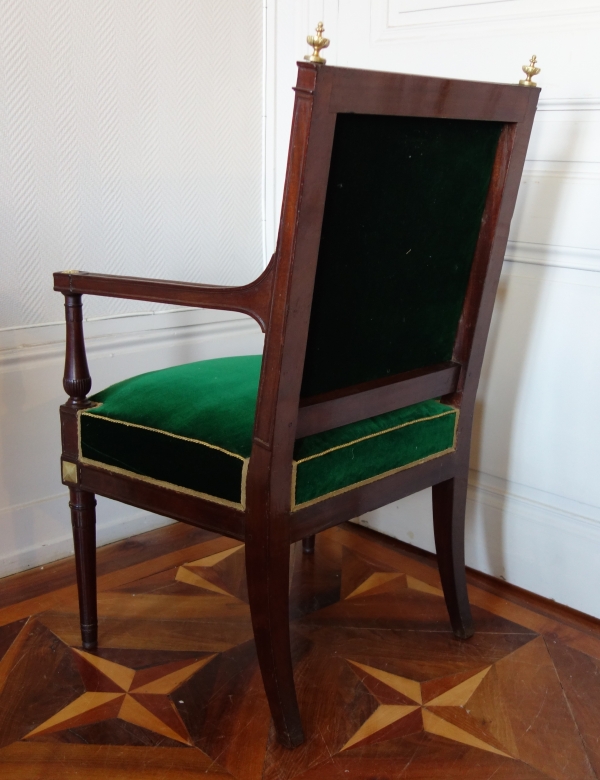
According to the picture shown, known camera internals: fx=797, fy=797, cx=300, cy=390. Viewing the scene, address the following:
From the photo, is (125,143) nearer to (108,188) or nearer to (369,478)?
(108,188)

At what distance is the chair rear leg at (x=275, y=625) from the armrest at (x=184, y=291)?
0.34m

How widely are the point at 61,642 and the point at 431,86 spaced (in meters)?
1.19

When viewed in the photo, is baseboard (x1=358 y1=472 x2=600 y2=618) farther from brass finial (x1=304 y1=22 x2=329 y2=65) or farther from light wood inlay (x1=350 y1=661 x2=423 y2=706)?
brass finial (x1=304 y1=22 x2=329 y2=65)

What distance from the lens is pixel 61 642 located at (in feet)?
5.02

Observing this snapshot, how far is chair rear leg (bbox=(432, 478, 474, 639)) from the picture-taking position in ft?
4.99

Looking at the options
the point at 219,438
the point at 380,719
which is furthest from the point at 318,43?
the point at 380,719

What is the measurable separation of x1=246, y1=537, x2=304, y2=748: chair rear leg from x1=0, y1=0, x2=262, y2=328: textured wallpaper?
2.86ft

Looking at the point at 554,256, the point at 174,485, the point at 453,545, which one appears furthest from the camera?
the point at 554,256

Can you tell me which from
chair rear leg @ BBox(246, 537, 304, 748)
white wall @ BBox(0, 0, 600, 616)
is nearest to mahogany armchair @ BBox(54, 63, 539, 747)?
chair rear leg @ BBox(246, 537, 304, 748)

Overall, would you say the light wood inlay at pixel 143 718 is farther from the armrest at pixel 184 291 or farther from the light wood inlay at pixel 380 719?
the armrest at pixel 184 291

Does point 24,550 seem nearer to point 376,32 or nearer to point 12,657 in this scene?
point 12,657

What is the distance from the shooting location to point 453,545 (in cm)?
154

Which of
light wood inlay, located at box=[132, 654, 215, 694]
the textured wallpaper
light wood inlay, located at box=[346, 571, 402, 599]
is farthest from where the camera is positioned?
light wood inlay, located at box=[346, 571, 402, 599]

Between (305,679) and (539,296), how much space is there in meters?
0.91
